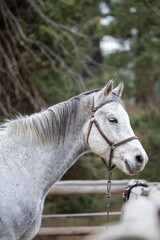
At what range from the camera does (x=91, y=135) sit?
2.88m

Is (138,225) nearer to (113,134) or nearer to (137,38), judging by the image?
(113,134)

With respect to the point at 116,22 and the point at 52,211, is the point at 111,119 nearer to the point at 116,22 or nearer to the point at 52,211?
the point at 52,211

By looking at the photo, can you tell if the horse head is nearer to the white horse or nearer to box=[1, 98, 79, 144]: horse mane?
the white horse

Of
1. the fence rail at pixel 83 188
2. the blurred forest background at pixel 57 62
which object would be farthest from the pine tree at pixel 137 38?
A: the fence rail at pixel 83 188

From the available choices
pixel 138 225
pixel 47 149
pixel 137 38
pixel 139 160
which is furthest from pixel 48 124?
pixel 137 38

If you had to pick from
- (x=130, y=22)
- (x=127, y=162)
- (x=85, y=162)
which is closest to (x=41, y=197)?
(x=127, y=162)

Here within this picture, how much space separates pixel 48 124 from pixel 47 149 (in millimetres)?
215

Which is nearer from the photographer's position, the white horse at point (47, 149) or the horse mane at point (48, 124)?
the white horse at point (47, 149)

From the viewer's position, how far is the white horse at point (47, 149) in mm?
2547

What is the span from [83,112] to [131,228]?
2.08 meters

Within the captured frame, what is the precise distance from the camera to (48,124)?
2.84 meters

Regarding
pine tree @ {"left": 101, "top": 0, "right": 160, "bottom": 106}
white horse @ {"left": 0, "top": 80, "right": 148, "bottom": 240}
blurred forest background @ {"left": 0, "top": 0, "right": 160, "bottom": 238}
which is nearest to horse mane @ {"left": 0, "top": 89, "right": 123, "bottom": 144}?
white horse @ {"left": 0, "top": 80, "right": 148, "bottom": 240}

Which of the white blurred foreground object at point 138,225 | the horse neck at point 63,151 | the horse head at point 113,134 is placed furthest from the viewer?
the horse neck at point 63,151

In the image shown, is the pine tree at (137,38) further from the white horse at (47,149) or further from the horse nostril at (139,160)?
the horse nostril at (139,160)
